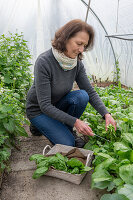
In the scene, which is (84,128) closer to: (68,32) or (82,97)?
(82,97)

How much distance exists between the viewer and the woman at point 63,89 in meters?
1.93

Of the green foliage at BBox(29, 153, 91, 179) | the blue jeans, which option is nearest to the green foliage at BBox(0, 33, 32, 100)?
the blue jeans

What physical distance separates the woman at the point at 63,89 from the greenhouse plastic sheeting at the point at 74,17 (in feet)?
9.47

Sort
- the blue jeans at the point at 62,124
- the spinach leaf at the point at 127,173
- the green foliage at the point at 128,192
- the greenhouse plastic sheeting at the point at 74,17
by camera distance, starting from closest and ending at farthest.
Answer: the green foliage at the point at 128,192 < the spinach leaf at the point at 127,173 < the blue jeans at the point at 62,124 < the greenhouse plastic sheeting at the point at 74,17

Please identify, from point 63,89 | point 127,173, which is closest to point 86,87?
point 63,89

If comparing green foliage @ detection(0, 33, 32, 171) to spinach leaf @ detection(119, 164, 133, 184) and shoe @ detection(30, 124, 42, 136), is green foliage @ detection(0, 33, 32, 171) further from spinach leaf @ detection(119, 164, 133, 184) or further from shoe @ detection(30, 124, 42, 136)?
spinach leaf @ detection(119, 164, 133, 184)

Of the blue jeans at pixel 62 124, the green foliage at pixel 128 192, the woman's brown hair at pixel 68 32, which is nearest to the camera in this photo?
the green foliage at pixel 128 192

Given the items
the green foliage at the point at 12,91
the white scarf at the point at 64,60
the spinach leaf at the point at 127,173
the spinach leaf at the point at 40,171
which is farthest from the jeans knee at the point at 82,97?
the spinach leaf at the point at 127,173

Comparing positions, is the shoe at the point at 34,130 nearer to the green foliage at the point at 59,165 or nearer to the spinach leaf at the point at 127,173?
the green foliage at the point at 59,165

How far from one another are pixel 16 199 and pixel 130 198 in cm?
84

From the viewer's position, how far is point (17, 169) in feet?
6.25

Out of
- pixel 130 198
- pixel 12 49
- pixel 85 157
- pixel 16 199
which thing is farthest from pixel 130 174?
pixel 12 49

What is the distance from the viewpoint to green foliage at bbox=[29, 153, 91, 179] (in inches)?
63.6

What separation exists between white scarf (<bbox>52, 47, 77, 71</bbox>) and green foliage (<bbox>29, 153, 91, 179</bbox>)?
2.71 feet
